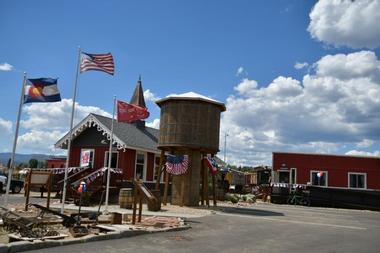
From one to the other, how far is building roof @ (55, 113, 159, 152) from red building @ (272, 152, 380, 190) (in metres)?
11.2

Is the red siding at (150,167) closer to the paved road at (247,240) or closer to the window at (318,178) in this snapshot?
the paved road at (247,240)

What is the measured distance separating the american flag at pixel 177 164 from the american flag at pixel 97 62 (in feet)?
22.5

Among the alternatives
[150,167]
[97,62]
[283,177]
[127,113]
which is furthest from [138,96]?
[97,62]

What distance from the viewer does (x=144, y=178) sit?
88.2ft

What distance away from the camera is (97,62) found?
626 inches

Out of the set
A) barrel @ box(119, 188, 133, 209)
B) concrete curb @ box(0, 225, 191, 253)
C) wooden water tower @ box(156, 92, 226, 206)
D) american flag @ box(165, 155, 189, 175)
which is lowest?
concrete curb @ box(0, 225, 191, 253)

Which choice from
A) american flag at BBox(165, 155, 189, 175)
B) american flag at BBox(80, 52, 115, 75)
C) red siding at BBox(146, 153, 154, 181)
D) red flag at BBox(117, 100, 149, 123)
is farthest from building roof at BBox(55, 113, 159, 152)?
american flag at BBox(80, 52, 115, 75)

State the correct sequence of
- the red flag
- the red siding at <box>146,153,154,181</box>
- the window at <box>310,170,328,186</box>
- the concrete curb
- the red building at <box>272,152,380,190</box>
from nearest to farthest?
1. the concrete curb
2. the red flag
3. the red siding at <box>146,153,154,181</box>
4. the red building at <box>272,152,380,190</box>
5. the window at <box>310,170,328,186</box>

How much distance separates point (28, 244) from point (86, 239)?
1448 millimetres

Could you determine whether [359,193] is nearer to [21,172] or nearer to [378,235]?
[378,235]

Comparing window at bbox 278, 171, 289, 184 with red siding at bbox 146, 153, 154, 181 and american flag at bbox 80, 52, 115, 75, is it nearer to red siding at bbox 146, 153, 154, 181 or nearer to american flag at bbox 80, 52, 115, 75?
red siding at bbox 146, 153, 154, 181

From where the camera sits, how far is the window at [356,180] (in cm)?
3222

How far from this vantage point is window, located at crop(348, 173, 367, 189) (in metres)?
32.2

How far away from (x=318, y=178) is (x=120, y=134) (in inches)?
652
